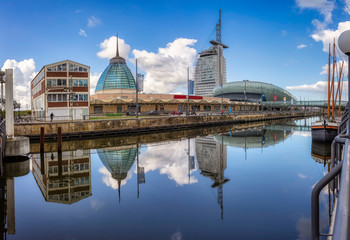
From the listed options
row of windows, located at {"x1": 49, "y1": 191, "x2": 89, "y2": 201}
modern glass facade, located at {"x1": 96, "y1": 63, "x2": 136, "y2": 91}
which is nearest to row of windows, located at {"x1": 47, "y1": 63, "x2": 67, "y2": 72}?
row of windows, located at {"x1": 49, "y1": 191, "x2": 89, "y2": 201}

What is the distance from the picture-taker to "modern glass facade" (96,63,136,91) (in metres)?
121

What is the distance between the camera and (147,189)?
15500mm

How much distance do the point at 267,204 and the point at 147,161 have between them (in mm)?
13282

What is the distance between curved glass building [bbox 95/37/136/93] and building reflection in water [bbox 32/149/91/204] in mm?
89934

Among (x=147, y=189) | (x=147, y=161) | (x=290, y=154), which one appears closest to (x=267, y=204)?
(x=147, y=189)

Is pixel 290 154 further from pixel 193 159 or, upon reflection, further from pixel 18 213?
pixel 18 213

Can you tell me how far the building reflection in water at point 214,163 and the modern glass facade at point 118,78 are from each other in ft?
303

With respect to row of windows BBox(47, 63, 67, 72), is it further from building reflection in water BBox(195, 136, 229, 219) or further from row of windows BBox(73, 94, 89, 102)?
building reflection in water BBox(195, 136, 229, 219)

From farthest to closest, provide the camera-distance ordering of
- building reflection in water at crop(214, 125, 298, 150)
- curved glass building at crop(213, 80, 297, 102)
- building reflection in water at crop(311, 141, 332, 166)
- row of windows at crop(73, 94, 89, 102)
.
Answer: curved glass building at crop(213, 80, 297, 102) → row of windows at crop(73, 94, 89, 102) → building reflection in water at crop(214, 125, 298, 150) → building reflection in water at crop(311, 141, 332, 166)

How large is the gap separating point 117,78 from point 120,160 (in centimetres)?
10211

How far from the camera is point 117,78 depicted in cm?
12169

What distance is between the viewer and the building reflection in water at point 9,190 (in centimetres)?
1043

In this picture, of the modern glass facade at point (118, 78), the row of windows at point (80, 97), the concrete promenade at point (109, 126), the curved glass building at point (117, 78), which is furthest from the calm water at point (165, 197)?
the modern glass facade at point (118, 78)

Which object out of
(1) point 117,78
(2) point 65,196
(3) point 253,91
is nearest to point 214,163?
(2) point 65,196
